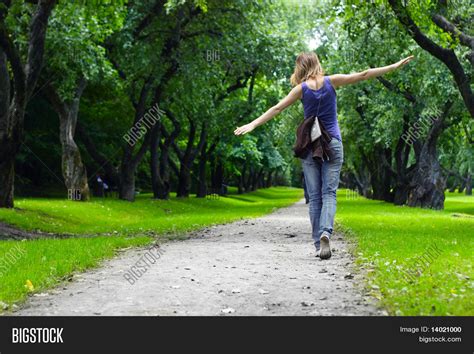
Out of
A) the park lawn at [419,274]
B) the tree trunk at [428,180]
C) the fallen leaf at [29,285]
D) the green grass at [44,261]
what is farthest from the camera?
the tree trunk at [428,180]

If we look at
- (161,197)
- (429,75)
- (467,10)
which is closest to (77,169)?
(161,197)

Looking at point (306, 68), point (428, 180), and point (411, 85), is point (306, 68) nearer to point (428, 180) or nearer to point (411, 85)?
point (411, 85)

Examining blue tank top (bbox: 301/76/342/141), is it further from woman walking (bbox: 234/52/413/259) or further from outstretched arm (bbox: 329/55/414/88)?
outstretched arm (bbox: 329/55/414/88)

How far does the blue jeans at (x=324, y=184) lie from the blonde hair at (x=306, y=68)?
3.04 ft

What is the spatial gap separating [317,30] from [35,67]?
80.4ft

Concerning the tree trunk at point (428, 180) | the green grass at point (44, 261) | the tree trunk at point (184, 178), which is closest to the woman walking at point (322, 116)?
the green grass at point (44, 261)

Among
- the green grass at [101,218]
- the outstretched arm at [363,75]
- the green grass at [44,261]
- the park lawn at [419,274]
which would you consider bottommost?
the green grass at [101,218]

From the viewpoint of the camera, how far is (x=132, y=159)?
3216 centimetres

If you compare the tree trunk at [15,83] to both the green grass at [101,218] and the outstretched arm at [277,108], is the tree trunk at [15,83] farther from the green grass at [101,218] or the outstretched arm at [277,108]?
the outstretched arm at [277,108]

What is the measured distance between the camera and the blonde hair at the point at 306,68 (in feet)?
29.7

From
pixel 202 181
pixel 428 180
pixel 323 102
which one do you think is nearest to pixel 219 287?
pixel 323 102

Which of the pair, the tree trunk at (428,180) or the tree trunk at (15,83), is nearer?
the tree trunk at (15,83)
